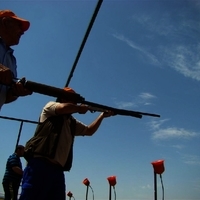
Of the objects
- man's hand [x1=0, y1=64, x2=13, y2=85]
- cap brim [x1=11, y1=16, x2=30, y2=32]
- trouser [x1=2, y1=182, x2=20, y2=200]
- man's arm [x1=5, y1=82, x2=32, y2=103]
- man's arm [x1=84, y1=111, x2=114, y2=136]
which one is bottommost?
trouser [x1=2, y1=182, x2=20, y2=200]

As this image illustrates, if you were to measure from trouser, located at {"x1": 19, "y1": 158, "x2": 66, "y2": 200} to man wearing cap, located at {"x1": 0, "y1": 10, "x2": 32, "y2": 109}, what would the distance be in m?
0.76

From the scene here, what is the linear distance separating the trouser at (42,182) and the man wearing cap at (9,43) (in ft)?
2.51

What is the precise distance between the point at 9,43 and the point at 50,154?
1.12 metres

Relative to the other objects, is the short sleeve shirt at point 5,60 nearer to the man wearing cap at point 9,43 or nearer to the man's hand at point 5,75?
the man wearing cap at point 9,43

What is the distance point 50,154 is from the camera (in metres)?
2.52

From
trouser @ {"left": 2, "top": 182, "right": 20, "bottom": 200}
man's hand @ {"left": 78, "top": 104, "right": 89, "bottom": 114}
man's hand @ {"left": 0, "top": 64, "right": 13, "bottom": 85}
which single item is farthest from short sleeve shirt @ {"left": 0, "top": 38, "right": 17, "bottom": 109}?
trouser @ {"left": 2, "top": 182, "right": 20, "bottom": 200}

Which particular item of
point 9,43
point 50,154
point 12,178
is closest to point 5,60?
point 9,43

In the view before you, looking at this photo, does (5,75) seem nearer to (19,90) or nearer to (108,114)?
(19,90)

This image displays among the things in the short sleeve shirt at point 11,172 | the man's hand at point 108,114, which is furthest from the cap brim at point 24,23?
A: the short sleeve shirt at point 11,172

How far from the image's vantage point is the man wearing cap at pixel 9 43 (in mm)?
1988

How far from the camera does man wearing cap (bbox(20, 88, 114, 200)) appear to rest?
2449mm

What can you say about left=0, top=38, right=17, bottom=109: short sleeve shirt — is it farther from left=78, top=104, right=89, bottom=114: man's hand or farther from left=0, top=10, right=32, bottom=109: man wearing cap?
left=78, top=104, right=89, bottom=114: man's hand

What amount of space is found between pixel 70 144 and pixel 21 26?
1.32 m

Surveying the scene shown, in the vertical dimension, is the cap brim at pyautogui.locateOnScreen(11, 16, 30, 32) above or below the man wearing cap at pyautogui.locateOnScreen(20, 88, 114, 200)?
above
